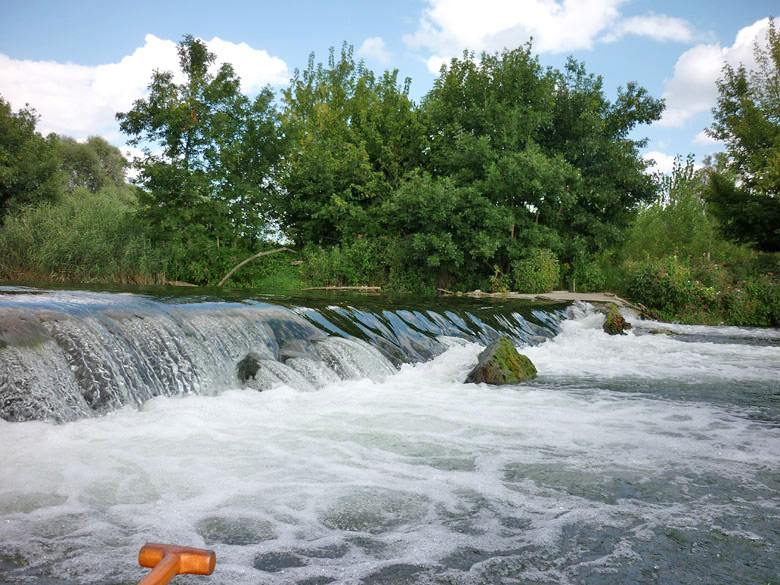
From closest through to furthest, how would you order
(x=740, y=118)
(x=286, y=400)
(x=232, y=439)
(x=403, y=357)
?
(x=232, y=439)
(x=286, y=400)
(x=403, y=357)
(x=740, y=118)

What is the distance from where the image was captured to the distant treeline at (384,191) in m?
16.4

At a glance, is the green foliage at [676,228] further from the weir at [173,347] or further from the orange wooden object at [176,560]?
the orange wooden object at [176,560]

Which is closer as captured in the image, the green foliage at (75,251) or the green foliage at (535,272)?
the green foliage at (75,251)

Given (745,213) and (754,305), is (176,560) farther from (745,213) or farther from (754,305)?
(745,213)

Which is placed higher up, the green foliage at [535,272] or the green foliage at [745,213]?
the green foliage at [745,213]

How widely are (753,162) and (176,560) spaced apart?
2571 centimetres

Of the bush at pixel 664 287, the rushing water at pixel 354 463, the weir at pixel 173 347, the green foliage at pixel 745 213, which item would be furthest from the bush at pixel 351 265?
the green foliage at pixel 745 213

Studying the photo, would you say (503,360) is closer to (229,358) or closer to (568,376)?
(568,376)

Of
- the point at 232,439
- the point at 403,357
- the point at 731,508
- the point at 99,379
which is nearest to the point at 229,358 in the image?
the point at 99,379

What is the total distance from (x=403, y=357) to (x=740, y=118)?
85.8 ft

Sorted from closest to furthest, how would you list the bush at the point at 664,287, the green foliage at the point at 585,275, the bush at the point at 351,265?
the bush at the point at 664,287, the bush at the point at 351,265, the green foliage at the point at 585,275

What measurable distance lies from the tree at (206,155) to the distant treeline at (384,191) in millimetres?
53

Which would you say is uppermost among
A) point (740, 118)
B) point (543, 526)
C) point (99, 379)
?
point (740, 118)

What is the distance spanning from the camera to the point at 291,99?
86.8 feet
